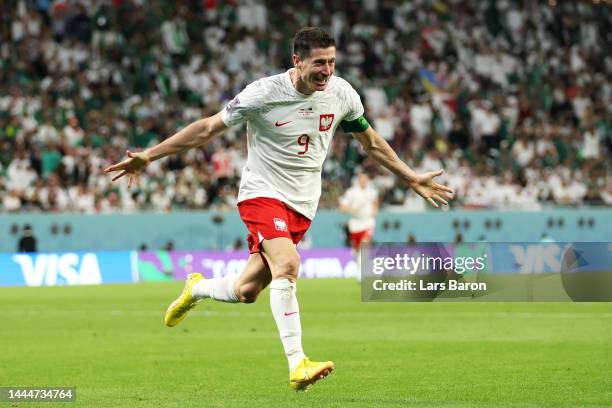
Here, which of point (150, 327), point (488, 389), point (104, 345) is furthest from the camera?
Result: point (150, 327)

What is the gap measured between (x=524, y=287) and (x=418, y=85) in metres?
15.8

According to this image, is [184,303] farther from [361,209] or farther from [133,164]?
[361,209]

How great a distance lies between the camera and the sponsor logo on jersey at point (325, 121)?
9.14m

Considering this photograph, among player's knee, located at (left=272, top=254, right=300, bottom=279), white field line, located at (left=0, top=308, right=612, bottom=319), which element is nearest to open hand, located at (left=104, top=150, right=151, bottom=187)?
player's knee, located at (left=272, top=254, right=300, bottom=279)

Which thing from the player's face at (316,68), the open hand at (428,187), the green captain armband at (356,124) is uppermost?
the player's face at (316,68)

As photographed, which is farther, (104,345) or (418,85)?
(418,85)

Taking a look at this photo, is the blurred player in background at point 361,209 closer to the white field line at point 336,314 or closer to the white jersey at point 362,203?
the white jersey at point 362,203

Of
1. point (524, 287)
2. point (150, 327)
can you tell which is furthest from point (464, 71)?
point (150, 327)

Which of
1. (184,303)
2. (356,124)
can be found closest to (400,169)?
(356,124)

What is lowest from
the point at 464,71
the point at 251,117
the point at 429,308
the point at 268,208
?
the point at 429,308

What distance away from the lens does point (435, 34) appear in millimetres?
37562

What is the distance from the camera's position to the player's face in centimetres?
872

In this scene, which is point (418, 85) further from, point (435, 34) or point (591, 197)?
point (591, 197)

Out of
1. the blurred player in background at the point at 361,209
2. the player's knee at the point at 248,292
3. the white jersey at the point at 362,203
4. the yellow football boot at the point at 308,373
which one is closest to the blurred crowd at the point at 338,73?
the blurred player in background at the point at 361,209
